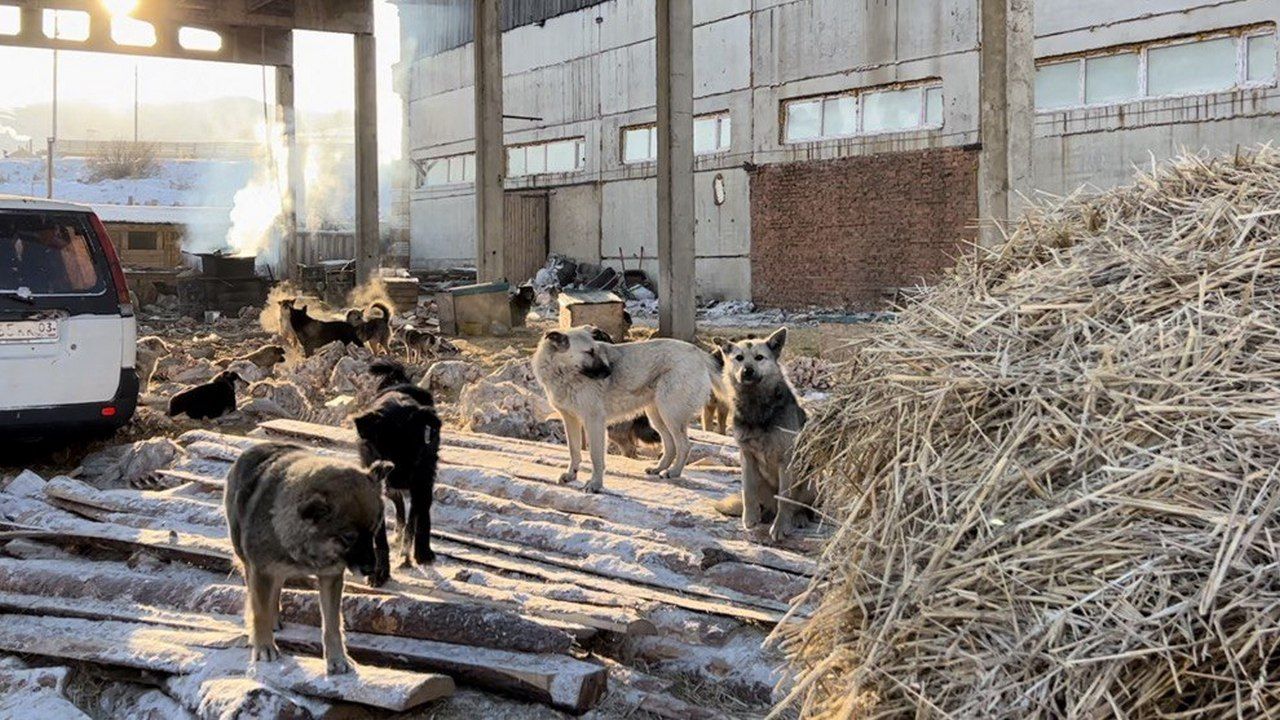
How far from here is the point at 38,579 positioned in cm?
619

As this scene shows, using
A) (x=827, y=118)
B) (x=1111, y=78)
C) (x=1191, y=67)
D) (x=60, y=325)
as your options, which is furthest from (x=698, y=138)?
(x=60, y=325)

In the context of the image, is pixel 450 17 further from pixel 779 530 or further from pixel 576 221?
pixel 779 530

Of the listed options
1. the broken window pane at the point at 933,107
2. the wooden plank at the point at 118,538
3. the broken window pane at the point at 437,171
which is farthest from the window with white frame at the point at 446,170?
the wooden plank at the point at 118,538

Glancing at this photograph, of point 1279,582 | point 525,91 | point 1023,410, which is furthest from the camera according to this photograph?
point 525,91

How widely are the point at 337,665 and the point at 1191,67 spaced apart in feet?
59.6

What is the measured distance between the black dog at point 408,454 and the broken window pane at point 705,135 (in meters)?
22.1

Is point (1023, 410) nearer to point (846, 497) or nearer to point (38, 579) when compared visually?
point (846, 497)

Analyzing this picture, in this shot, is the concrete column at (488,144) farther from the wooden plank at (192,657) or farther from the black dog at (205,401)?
the wooden plank at (192,657)

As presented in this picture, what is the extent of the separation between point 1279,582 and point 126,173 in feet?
279

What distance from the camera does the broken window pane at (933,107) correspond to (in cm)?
2295

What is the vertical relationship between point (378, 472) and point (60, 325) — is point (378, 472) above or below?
below

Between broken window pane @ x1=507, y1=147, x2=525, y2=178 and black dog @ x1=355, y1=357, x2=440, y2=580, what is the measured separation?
28.9m

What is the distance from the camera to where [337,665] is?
15.0 feet

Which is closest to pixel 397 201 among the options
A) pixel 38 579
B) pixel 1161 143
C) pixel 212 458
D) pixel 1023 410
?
pixel 1161 143
